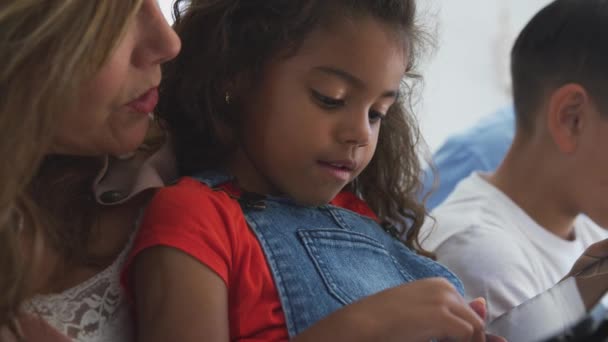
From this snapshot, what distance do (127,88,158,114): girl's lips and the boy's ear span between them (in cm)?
62

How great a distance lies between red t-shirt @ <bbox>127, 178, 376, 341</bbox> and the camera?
2.28 feet

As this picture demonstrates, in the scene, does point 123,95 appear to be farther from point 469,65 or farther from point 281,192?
point 469,65

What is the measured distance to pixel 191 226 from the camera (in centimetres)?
70

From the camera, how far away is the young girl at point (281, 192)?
66 cm

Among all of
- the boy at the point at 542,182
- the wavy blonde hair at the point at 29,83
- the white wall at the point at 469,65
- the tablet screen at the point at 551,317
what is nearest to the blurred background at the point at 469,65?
the white wall at the point at 469,65

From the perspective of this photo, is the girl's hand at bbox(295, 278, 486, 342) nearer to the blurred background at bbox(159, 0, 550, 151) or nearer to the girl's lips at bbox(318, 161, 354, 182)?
the girl's lips at bbox(318, 161, 354, 182)

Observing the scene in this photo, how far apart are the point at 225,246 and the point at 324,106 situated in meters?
0.17

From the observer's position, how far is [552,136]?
3.75 ft

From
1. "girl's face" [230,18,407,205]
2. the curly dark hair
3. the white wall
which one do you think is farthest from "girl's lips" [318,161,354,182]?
the white wall

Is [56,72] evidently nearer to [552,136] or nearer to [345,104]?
[345,104]

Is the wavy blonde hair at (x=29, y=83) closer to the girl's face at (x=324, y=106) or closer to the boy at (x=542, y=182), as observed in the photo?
the girl's face at (x=324, y=106)

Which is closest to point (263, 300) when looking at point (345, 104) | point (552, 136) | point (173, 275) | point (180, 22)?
point (173, 275)

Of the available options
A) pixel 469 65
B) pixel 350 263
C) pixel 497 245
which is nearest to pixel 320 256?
pixel 350 263

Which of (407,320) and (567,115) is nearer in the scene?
(407,320)
